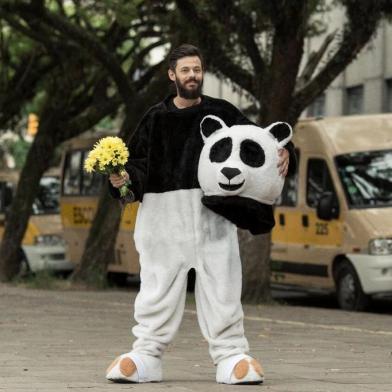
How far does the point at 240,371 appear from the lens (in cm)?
809

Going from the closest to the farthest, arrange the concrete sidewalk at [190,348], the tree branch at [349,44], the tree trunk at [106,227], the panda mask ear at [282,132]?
1. the panda mask ear at [282,132]
2. the concrete sidewalk at [190,348]
3. the tree branch at [349,44]
4. the tree trunk at [106,227]

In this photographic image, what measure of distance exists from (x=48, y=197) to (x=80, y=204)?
292cm

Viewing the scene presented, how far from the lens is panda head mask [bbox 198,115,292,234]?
816 centimetres

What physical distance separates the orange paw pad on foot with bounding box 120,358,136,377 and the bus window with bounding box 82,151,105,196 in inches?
682

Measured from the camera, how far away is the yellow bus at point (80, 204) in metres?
24.4

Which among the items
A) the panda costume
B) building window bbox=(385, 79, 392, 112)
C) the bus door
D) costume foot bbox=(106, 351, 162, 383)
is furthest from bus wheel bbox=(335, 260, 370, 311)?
building window bbox=(385, 79, 392, 112)

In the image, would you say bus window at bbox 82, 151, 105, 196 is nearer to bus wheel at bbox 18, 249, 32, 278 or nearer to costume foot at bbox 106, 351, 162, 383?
bus wheel at bbox 18, 249, 32, 278

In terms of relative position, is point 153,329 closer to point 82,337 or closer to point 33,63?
point 82,337

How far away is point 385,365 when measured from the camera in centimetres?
973

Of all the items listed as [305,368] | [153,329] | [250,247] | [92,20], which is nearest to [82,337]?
[305,368]

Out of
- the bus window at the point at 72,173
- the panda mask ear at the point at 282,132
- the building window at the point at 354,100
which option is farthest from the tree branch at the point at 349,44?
the building window at the point at 354,100

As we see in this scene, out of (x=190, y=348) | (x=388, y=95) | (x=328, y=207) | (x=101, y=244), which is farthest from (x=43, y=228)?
(x=190, y=348)

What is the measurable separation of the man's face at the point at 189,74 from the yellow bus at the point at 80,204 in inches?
622

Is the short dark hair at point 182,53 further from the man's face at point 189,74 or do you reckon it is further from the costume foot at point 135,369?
the costume foot at point 135,369
